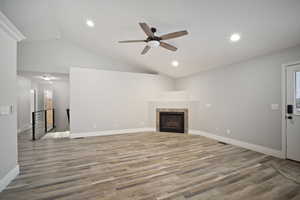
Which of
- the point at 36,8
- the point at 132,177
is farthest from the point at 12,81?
the point at 132,177

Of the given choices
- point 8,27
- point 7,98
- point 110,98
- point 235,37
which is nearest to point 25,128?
point 110,98

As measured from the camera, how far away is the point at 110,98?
5.30 meters

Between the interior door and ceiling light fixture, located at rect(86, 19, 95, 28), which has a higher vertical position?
ceiling light fixture, located at rect(86, 19, 95, 28)

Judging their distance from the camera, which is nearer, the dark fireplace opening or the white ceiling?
the white ceiling

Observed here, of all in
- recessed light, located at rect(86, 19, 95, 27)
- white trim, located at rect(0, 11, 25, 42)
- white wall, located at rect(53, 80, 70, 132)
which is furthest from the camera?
white wall, located at rect(53, 80, 70, 132)

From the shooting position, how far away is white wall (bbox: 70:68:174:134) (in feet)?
15.8

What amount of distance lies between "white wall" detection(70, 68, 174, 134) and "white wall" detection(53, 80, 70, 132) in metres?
3.81

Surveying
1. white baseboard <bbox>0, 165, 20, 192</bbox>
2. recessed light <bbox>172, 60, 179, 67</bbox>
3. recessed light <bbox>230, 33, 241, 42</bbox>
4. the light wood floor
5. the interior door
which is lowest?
the light wood floor

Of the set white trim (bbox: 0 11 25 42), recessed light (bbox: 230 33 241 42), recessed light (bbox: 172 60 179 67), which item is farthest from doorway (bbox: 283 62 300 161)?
white trim (bbox: 0 11 25 42)

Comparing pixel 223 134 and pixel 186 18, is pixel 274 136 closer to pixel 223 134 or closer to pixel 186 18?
pixel 223 134

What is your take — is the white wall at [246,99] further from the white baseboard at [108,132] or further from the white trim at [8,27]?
the white trim at [8,27]

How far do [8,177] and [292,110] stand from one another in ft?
18.0

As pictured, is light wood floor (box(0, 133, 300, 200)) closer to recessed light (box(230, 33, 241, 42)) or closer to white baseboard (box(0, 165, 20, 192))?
white baseboard (box(0, 165, 20, 192))

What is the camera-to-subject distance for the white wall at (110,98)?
15.8 ft
